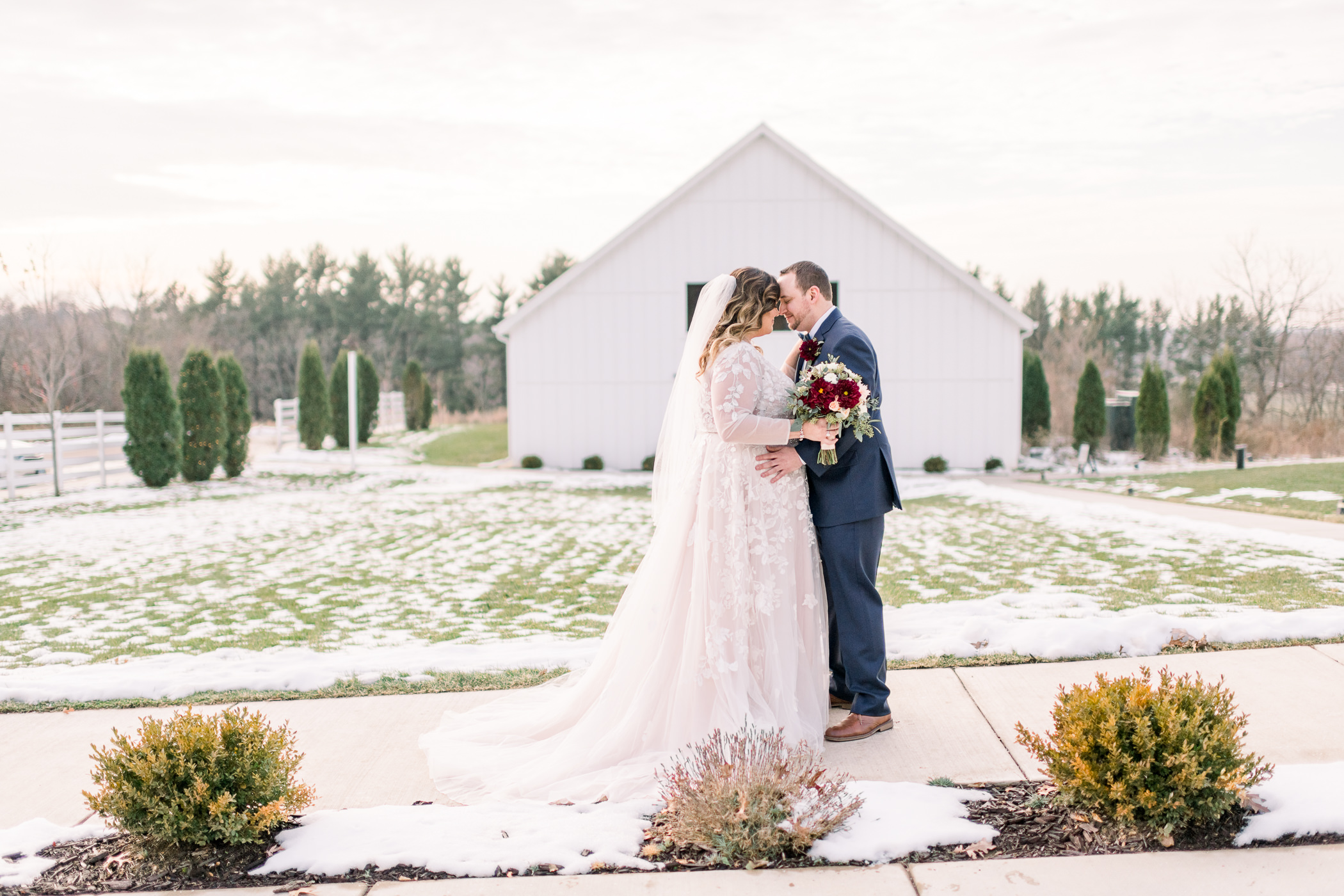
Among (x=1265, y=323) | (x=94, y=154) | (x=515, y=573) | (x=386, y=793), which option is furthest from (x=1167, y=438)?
(x=94, y=154)

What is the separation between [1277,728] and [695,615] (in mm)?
2529

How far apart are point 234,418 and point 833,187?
1367cm

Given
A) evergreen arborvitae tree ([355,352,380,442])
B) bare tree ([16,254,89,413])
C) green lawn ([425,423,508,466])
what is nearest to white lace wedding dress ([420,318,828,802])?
bare tree ([16,254,89,413])

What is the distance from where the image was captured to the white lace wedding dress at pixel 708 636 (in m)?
3.71

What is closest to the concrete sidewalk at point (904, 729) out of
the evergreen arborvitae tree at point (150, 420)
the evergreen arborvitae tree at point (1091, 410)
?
the evergreen arborvitae tree at point (150, 420)

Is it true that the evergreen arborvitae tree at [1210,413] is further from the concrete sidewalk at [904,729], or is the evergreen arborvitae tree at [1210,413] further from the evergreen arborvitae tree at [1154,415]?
the concrete sidewalk at [904,729]

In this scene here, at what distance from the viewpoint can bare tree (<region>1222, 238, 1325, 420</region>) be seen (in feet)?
94.1

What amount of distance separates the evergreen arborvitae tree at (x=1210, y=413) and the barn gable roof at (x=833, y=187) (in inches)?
232

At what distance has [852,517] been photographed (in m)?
3.97

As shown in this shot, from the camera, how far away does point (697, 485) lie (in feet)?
13.3

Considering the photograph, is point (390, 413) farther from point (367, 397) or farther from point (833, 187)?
point (833, 187)

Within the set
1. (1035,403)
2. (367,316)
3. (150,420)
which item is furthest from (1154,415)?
(367,316)

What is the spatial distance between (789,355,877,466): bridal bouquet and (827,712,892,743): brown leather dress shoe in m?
1.15

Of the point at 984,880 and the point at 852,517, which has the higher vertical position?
the point at 852,517
